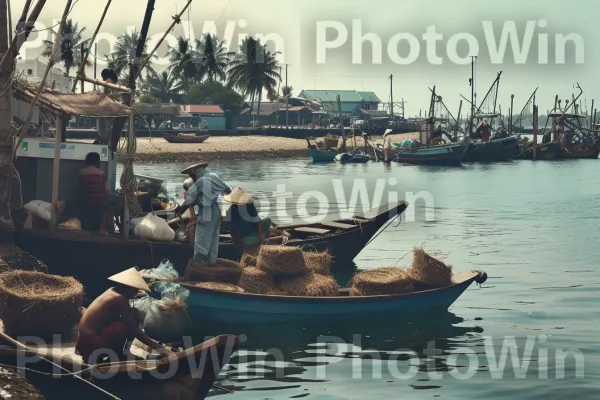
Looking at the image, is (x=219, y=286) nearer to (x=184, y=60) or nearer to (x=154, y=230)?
(x=154, y=230)

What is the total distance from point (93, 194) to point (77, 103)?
1.74m

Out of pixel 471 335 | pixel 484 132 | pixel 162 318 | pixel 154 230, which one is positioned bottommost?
pixel 471 335

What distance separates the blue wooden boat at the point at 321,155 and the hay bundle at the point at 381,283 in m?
60.8

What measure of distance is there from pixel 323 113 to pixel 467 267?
3529 inches

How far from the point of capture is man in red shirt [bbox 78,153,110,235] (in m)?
15.5

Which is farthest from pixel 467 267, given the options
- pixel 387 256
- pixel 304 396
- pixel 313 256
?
pixel 304 396

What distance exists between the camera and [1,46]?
14.7 metres

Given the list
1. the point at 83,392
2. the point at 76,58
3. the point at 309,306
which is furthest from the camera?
the point at 76,58

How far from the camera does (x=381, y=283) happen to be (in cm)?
1425

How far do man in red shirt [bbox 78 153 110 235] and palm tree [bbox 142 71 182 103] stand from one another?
84.9 meters

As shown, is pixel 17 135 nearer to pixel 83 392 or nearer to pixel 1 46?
pixel 1 46

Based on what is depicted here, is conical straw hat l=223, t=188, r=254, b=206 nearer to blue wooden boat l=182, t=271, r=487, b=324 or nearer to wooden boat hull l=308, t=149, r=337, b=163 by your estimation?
blue wooden boat l=182, t=271, r=487, b=324

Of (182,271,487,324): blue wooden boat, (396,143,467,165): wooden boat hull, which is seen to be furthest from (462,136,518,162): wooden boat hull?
(182,271,487,324): blue wooden boat

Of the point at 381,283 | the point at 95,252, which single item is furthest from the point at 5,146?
the point at 381,283
